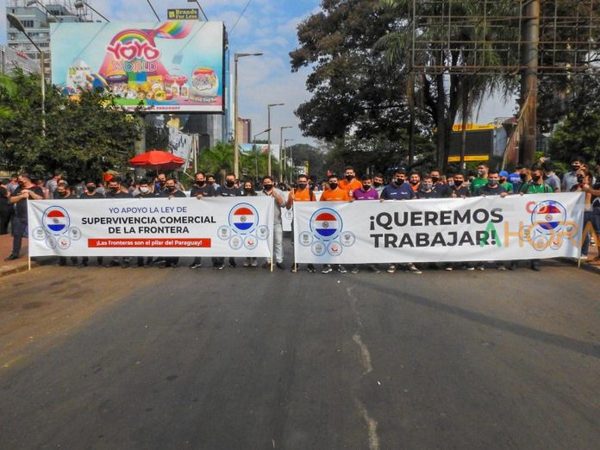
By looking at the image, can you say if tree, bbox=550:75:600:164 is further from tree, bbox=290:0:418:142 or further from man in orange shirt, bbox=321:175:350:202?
man in orange shirt, bbox=321:175:350:202

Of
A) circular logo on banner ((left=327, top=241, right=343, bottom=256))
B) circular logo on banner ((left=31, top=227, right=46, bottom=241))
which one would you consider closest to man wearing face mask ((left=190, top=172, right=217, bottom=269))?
circular logo on banner ((left=327, top=241, right=343, bottom=256))

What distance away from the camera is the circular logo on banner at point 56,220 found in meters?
10.5

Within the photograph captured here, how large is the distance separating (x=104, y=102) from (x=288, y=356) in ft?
64.0

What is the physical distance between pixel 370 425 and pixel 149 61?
30.5 metres

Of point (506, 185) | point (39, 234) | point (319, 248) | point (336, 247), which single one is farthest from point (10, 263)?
point (506, 185)

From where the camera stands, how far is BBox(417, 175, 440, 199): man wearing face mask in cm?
1066

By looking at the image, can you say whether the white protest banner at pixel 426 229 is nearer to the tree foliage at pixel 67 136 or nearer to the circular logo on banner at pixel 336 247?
the circular logo on banner at pixel 336 247

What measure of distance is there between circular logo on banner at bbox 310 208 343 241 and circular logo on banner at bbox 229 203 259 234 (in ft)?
3.51

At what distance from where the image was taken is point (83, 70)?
1227 inches

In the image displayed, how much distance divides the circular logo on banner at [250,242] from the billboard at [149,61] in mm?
22705

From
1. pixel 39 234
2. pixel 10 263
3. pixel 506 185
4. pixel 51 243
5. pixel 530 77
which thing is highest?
pixel 530 77

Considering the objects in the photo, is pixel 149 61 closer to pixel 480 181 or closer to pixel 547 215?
pixel 480 181

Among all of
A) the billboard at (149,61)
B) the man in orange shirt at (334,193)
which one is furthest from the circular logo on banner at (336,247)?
the billboard at (149,61)

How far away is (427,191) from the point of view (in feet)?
35.6
